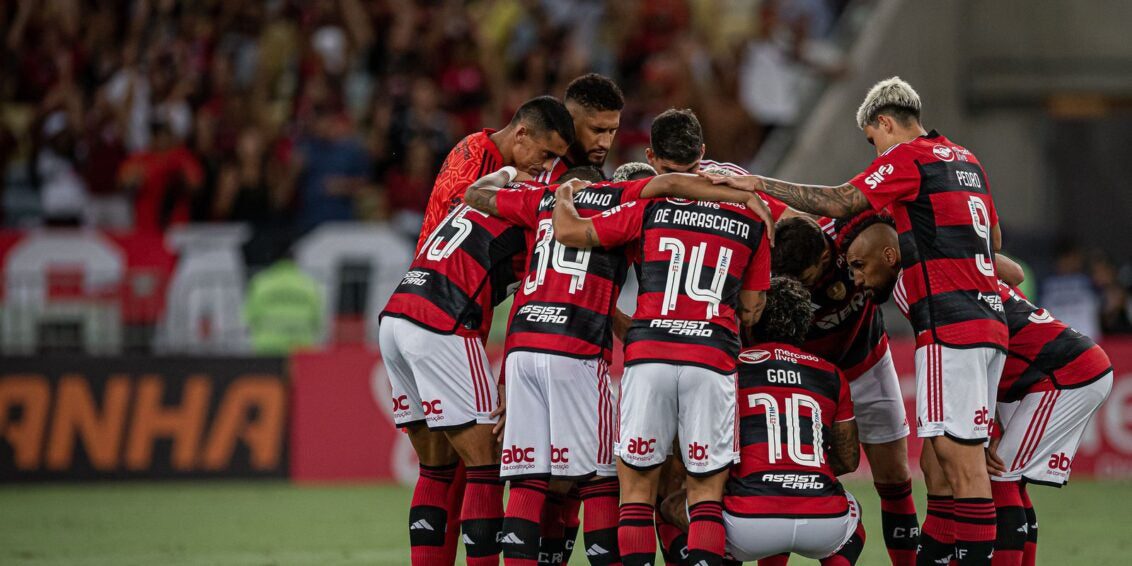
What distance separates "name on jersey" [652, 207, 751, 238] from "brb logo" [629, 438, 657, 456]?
3.59 ft

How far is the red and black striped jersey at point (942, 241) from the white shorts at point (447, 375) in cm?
225

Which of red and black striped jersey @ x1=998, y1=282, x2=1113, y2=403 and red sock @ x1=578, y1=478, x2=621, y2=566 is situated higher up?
red and black striped jersey @ x1=998, y1=282, x2=1113, y2=403

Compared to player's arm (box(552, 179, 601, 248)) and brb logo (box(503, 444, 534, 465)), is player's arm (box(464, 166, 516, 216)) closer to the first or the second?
player's arm (box(552, 179, 601, 248))

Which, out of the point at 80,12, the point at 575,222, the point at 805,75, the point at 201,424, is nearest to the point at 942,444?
the point at 575,222

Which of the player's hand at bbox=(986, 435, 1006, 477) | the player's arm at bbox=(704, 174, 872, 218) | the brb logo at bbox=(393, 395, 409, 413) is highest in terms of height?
the player's arm at bbox=(704, 174, 872, 218)

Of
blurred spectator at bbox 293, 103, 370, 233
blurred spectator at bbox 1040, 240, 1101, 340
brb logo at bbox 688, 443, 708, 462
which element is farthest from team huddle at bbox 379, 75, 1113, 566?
blurred spectator at bbox 1040, 240, 1101, 340

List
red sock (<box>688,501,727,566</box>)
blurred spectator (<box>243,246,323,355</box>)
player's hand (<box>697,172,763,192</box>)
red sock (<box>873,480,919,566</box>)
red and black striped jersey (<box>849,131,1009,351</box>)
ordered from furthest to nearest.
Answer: blurred spectator (<box>243,246,323,355</box>) → red sock (<box>873,480,919,566</box>) → red and black striped jersey (<box>849,131,1009,351</box>) → player's hand (<box>697,172,763,192</box>) → red sock (<box>688,501,727,566</box>)

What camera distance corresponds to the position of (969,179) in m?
7.71

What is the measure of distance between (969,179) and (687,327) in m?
1.88

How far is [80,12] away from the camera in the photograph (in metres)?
17.7

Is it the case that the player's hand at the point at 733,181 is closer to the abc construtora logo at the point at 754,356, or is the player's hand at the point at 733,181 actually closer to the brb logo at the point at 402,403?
the abc construtora logo at the point at 754,356

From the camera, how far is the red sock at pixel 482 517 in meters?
7.45

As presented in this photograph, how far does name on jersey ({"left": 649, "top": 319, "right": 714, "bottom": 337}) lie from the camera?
7035 millimetres

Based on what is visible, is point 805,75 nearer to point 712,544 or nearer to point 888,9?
point 888,9
